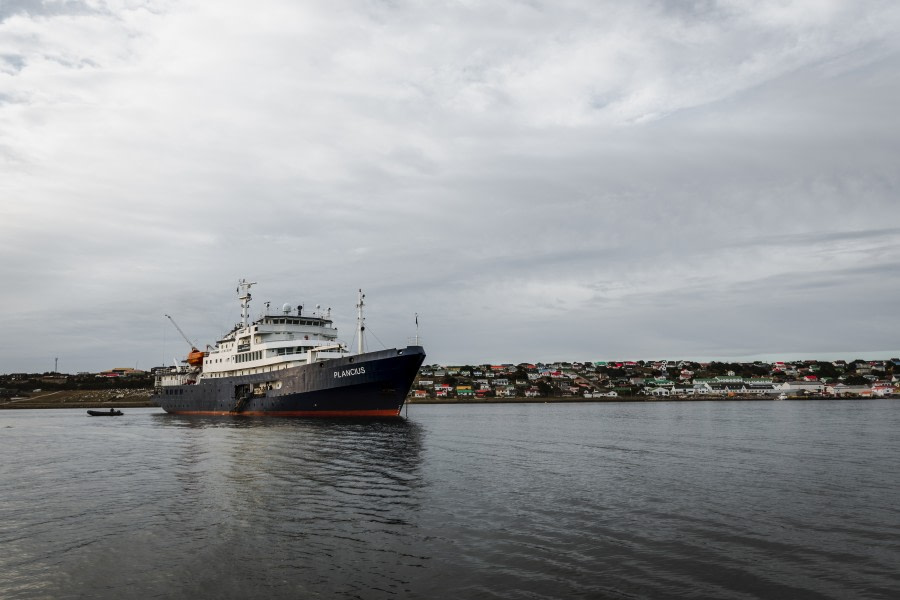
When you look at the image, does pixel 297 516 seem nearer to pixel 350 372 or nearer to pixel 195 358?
pixel 350 372

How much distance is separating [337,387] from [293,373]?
6.93 m

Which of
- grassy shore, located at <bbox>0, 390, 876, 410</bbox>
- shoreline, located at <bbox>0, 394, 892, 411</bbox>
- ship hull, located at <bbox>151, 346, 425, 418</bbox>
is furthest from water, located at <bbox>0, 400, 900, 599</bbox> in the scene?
grassy shore, located at <bbox>0, 390, 876, 410</bbox>

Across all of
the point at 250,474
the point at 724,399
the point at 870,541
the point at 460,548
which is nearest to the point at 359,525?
the point at 460,548

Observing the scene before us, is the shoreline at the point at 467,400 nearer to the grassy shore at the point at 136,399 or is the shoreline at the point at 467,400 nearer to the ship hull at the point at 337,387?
the grassy shore at the point at 136,399

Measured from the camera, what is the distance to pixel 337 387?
2175 inches

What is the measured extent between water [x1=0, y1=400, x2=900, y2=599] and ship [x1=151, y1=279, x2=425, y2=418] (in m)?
21.1

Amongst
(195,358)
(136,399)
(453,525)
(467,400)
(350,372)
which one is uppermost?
(195,358)

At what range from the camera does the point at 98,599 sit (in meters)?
11.0

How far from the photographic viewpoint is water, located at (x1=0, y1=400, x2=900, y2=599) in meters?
11.7

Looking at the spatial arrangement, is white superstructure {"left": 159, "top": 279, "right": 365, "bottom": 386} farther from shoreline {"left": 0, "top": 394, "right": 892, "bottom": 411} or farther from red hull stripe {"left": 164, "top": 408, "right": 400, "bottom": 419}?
shoreline {"left": 0, "top": 394, "right": 892, "bottom": 411}

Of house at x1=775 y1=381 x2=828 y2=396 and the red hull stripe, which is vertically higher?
the red hull stripe

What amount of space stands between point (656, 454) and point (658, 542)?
19.6 m

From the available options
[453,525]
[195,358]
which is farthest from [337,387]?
[453,525]

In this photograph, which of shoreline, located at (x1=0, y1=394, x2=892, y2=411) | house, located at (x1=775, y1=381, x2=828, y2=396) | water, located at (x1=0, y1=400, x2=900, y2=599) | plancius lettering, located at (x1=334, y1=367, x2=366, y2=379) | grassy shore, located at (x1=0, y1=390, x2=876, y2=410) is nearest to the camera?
water, located at (x1=0, y1=400, x2=900, y2=599)
